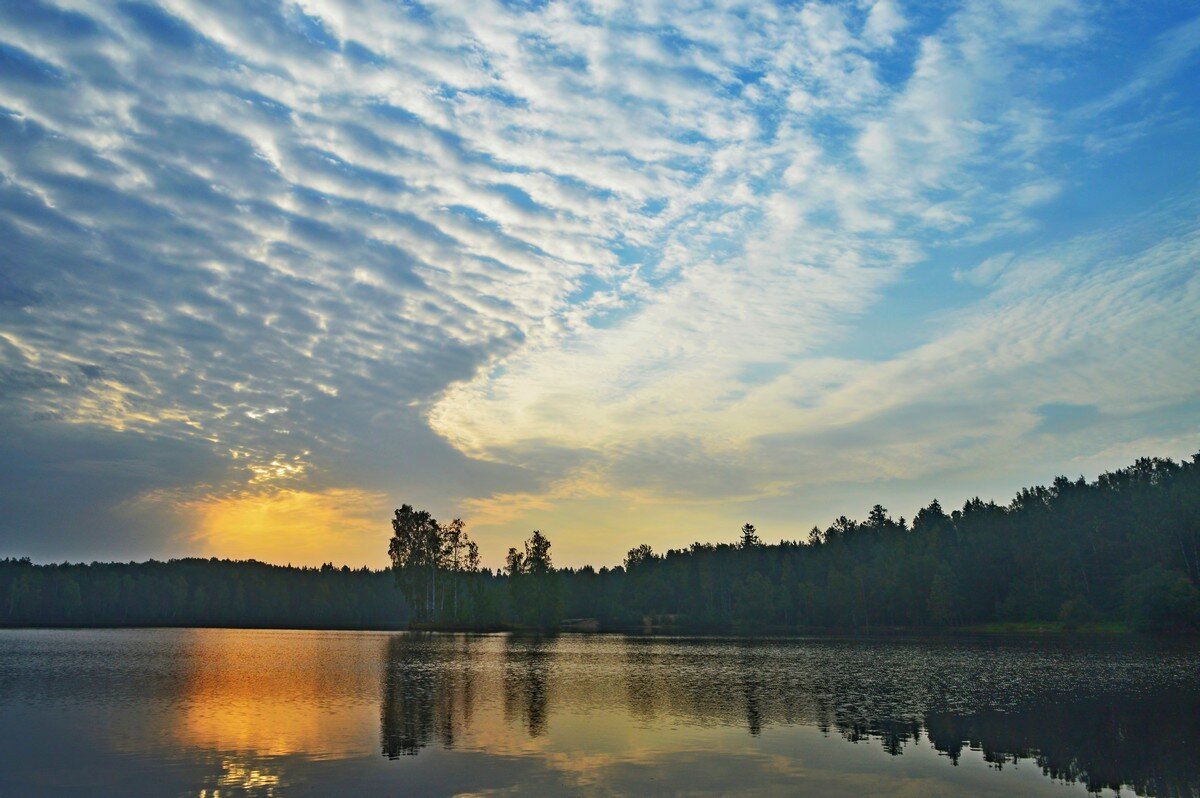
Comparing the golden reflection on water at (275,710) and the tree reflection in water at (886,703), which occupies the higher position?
the golden reflection on water at (275,710)

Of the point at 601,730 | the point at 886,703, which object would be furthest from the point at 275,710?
the point at 886,703

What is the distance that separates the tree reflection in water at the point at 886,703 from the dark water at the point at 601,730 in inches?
8.5

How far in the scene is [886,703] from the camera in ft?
152

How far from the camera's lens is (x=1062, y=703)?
148 feet

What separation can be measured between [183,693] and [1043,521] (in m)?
176

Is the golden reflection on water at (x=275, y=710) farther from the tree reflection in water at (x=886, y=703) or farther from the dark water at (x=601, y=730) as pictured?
the tree reflection in water at (x=886, y=703)

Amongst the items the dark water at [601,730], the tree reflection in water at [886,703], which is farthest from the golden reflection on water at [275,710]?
the tree reflection in water at [886,703]

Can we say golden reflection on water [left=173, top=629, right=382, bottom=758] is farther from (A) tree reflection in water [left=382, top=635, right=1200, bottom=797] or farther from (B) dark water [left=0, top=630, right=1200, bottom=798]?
(A) tree reflection in water [left=382, top=635, right=1200, bottom=797]

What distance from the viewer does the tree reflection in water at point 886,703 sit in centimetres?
3152

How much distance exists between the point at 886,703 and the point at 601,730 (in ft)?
65.5

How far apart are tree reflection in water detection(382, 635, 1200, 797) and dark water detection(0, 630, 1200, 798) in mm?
215

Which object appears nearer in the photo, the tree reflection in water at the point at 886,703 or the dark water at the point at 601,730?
the dark water at the point at 601,730

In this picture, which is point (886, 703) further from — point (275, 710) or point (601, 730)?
point (275, 710)

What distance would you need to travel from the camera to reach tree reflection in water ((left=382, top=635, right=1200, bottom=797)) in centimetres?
3152
